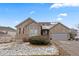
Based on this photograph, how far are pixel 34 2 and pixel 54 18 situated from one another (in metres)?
0.40

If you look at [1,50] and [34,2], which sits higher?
[34,2]

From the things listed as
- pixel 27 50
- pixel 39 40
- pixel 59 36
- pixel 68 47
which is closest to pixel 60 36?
pixel 59 36

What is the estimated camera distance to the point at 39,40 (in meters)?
3.90

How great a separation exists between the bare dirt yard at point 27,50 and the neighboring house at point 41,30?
0.49ft

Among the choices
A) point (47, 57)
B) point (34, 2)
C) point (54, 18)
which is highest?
point (34, 2)

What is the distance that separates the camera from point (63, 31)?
398 cm

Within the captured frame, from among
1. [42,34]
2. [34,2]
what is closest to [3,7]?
[34,2]

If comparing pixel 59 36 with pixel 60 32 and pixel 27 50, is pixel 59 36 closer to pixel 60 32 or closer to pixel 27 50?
pixel 60 32

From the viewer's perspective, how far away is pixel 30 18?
3934mm

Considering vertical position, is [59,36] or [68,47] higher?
[59,36]

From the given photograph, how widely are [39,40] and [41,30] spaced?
17cm

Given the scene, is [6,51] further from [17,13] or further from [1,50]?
[17,13]

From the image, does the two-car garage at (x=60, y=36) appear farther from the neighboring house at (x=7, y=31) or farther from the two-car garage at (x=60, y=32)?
the neighboring house at (x=7, y=31)

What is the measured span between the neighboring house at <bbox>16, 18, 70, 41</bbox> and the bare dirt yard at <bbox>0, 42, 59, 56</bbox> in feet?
0.49
